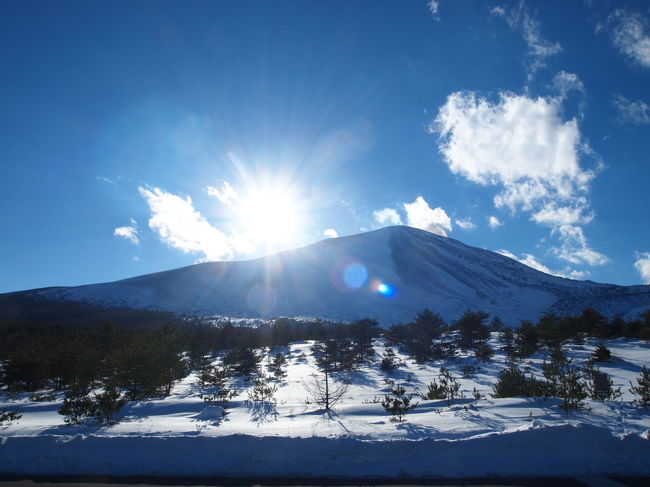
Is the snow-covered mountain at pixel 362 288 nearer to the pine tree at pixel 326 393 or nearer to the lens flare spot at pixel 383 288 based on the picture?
the lens flare spot at pixel 383 288

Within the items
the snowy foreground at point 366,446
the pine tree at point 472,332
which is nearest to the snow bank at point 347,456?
the snowy foreground at point 366,446

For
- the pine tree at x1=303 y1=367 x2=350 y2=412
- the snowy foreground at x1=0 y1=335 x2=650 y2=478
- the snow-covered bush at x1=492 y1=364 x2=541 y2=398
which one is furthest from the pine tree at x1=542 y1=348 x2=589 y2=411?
the pine tree at x1=303 y1=367 x2=350 y2=412

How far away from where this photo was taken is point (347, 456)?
449 cm

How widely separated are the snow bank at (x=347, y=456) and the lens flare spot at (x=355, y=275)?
88787 millimetres

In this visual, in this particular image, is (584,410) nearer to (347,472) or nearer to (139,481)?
(347,472)

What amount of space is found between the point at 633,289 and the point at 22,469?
10954cm

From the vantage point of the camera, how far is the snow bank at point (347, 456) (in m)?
4.25

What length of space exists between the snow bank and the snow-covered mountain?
63080 millimetres

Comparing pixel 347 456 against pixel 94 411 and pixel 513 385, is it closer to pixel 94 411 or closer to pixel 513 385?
pixel 94 411

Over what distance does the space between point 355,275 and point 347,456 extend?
324 feet

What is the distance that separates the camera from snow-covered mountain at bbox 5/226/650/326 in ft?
243

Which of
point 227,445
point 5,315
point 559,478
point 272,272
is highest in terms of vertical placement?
point 272,272

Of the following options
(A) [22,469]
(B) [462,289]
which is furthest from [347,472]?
(B) [462,289]

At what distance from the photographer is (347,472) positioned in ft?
14.1
